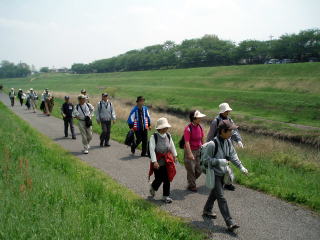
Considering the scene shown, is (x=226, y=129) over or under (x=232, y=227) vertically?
over

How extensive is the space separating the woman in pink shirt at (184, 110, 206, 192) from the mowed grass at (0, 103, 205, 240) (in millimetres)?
1370

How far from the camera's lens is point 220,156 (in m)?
5.60

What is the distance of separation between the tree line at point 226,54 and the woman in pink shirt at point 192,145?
55.9 metres

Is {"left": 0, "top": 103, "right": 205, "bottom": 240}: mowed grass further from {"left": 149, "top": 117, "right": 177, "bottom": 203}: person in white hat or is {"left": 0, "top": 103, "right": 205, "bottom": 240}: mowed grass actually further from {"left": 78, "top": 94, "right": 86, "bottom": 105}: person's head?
{"left": 78, "top": 94, "right": 86, "bottom": 105}: person's head

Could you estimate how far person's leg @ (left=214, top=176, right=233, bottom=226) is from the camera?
5340mm

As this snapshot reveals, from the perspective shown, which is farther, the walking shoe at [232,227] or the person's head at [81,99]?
the person's head at [81,99]

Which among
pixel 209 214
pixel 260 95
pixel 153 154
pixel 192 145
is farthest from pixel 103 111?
pixel 260 95

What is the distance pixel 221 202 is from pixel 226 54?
80460mm

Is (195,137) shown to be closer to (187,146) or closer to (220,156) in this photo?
(187,146)

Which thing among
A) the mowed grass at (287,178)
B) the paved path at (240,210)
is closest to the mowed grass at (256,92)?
the mowed grass at (287,178)

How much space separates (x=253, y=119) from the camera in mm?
27609

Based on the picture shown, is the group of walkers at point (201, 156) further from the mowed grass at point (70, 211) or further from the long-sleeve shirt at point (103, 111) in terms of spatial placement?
the long-sleeve shirt at point (103, 111)

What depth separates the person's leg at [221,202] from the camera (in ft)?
17.5

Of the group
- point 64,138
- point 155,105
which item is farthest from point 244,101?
point 64,138
